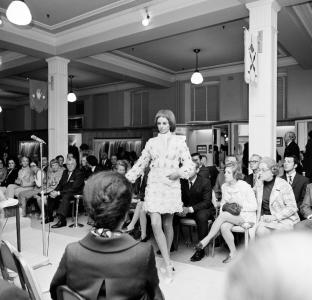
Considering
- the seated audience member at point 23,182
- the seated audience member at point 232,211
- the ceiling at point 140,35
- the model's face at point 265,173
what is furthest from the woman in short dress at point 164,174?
the seated audience member at point 23,182

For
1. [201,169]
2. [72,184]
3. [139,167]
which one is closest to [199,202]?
[201,169]

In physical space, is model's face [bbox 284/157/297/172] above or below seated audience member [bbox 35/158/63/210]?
above

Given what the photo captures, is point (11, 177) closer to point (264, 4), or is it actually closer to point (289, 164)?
point (289, 164)

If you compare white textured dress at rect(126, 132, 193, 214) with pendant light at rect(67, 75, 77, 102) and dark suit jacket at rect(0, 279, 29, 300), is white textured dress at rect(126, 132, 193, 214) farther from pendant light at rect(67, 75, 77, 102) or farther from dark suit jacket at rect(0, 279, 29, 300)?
pendant light at rect(67, 75, 77, 102)

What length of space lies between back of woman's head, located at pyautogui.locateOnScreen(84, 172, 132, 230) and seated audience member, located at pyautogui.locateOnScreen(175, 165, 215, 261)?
2.85 meters

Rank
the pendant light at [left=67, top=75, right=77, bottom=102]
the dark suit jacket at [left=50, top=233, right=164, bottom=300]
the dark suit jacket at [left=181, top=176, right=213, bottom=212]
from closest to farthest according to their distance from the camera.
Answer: the dark suit jacket at [left=50, top=233, right=164, bottom=300] → the dark suit jacket at [left=181, top=176, right=213, bottom=212] → the pendant light at [left=67, top=75, right=77, bottom=102]

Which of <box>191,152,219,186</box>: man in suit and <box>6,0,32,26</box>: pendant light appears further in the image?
<box>191,152,219,186</box>: man in suit

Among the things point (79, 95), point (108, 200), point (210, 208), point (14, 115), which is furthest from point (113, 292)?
point (14, 115)

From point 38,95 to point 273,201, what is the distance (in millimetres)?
5869

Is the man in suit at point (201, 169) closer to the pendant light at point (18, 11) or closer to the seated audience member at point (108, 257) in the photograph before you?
the pendant light at point (18, 11)

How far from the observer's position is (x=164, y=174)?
137 inches

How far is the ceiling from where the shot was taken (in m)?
5.62

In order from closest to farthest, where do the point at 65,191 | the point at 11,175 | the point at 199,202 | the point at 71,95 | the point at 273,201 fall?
the point at 273,201
the point at 199,202
the point at 65,191
the point at 11,175
the point at 71,95

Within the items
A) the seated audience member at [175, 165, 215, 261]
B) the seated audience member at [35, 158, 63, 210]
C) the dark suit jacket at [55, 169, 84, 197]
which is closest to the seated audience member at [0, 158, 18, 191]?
the seated audience member at [35, 158, 63, 210]
